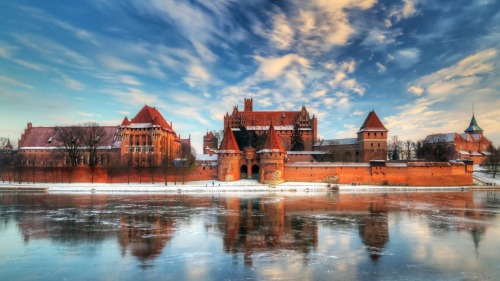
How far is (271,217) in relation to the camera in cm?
1812

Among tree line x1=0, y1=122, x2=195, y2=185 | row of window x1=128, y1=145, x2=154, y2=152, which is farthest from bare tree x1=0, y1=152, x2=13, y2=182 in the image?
row of window x1=128, y1=145, x2=154, y2=152

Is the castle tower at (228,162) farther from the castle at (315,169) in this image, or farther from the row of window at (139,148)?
the row of window at (139,148)

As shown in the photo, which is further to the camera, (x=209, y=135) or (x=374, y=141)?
(x=209, y=135)

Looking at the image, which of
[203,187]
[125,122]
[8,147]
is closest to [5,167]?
[125,122]

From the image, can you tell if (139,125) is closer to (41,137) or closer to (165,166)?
(165,166)

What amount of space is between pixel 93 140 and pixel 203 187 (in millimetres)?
18845

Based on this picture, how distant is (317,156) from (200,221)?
3624cm

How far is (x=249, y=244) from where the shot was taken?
40.3ft

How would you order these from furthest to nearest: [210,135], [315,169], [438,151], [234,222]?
1. [210,135]
2. [438,151]
3. [315,169]
4. [234,222]

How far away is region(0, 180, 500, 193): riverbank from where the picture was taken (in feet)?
116

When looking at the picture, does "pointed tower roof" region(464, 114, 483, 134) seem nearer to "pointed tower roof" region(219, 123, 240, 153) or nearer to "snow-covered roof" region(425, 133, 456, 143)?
"snow-covered roof" region(425, 133, 456, 143)

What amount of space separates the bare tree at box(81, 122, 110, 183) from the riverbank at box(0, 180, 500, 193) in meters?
5.95

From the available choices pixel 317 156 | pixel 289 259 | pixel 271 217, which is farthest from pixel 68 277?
pixel 317 156

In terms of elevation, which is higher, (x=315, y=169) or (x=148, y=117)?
(x=148, y=117)
